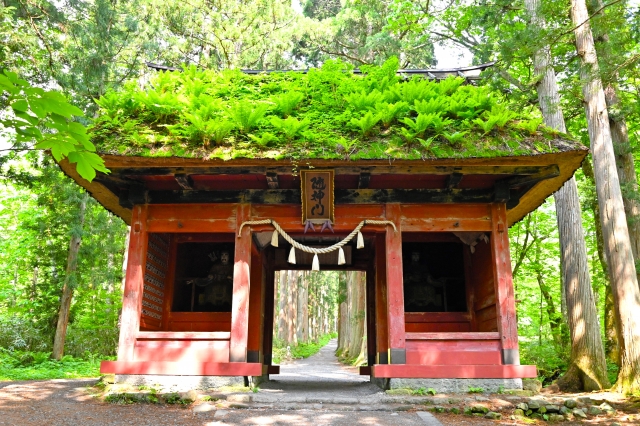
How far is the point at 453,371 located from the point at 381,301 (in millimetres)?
2348

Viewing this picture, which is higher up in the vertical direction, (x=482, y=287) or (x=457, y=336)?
(x=482, y=287)

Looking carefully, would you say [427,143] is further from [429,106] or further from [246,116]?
[246,116]

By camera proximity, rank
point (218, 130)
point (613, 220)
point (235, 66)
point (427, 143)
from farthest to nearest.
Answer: point (235, 66) → point (613, 220) → point (218, 130) → point (427, 143)

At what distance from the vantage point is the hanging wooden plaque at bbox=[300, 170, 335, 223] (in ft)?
23.6

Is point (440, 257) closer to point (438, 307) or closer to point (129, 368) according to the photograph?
point (438, 307)

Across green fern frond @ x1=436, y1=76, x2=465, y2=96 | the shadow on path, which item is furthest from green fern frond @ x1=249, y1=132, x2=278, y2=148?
the shadow on path

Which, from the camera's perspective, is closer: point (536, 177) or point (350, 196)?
point (536, 177)

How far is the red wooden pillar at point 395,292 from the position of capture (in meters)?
7.18

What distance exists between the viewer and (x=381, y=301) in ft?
29.9

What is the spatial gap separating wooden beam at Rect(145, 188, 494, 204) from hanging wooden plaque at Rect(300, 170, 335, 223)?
428 millimetres

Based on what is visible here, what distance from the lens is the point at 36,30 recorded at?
37.3 feet

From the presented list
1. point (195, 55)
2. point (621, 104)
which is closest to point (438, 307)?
point (621, 104)

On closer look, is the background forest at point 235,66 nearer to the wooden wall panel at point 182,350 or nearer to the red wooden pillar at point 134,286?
the red wooden pillar at point 134,286

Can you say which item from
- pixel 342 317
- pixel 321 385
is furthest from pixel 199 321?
pixel 342 317
